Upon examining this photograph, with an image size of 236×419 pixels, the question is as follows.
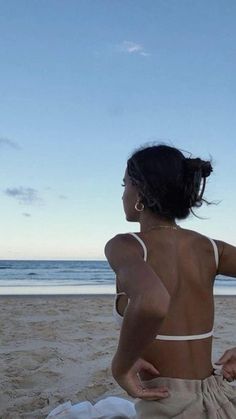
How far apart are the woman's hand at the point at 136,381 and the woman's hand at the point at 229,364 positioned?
0.27 metres

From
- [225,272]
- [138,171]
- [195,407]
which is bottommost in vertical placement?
[195,407]

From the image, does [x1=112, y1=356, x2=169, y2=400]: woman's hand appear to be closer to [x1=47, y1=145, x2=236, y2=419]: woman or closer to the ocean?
[x1=47, y1=145, x2=236, y2=419]: woman

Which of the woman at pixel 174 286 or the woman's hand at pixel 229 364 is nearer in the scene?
the woman at pixel 174 286

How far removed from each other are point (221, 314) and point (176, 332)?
27.5 ft

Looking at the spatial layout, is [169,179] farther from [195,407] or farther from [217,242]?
[195,407]

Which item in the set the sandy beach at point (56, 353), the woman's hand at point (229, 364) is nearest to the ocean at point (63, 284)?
the sandy beach at point (56, 353)

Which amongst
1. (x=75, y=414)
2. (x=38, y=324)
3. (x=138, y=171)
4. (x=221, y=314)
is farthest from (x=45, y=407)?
(x=221, y=314)

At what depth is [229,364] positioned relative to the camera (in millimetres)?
1821

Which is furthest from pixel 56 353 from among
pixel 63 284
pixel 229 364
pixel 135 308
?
pixel 63 284

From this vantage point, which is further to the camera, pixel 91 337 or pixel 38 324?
pixel 38 324

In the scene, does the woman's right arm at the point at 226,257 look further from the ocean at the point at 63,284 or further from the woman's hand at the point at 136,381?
the ocean at the point at 63,284

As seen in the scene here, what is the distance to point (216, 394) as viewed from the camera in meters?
1.69

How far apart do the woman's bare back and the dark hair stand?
91mm

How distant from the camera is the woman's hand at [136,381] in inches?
60.1
